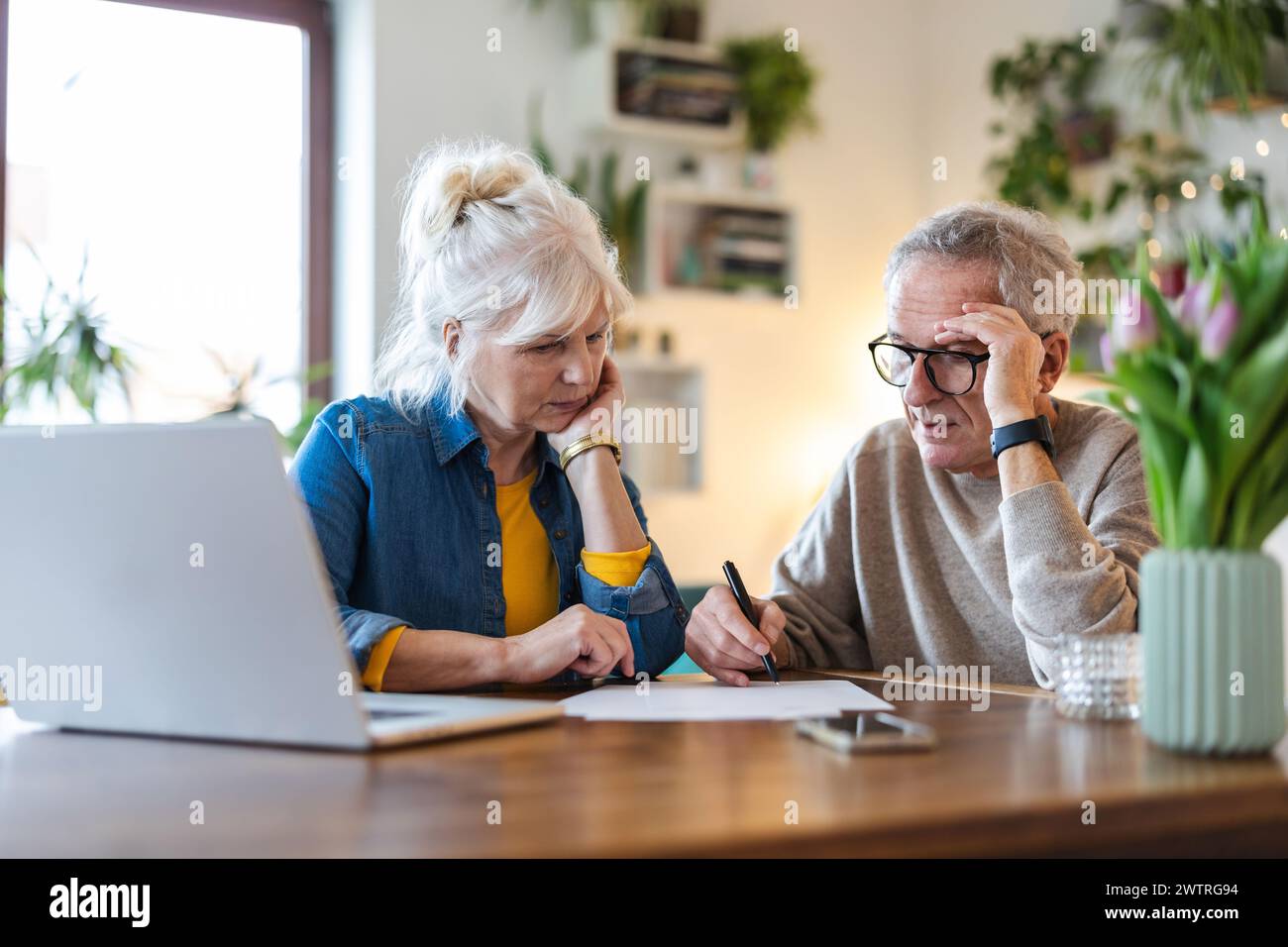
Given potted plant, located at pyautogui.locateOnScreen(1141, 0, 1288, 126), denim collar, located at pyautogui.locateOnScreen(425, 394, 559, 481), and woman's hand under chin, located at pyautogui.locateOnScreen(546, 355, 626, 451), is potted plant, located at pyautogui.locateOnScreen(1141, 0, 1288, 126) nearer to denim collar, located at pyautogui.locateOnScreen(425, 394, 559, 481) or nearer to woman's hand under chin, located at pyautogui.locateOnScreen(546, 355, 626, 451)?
woman's hand under chin, located at pyautogui.locateOnScreen(546, 355, 626, 451)

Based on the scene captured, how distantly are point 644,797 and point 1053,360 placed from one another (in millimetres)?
1126

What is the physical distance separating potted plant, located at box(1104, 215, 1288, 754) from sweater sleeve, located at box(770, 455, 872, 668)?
0.82 metres

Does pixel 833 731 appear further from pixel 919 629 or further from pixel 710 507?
pixel 710 507

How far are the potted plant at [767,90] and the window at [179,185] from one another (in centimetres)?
141

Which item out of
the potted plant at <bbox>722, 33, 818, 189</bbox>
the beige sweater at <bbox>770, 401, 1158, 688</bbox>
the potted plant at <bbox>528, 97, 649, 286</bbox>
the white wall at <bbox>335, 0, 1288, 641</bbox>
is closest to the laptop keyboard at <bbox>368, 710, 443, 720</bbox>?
Result: the beige sweater at <bbox>770, 401, 1158, 688</bbox>

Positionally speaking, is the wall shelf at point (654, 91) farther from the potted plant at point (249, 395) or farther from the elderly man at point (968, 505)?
the elderly man at point (968, 505)

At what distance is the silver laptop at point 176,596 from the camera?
0.88m

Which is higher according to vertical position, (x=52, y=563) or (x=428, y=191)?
(x=428, y=191)

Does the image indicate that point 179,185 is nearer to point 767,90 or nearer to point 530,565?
point 767,90

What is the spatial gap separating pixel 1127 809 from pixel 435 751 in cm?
48

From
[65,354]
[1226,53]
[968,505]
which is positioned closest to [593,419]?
[968,505]
